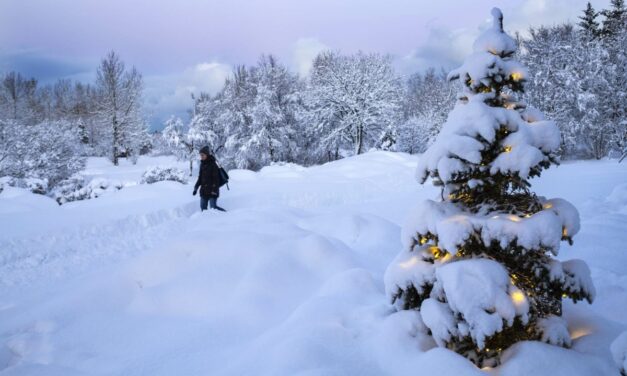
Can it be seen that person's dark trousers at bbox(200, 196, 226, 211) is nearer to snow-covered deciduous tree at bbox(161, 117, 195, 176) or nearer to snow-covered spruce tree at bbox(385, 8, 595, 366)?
snow-covered spruce tree at bbox(385, 8, 595, 366)

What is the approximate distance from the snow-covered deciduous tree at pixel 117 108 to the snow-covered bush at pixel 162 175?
22.7 metres

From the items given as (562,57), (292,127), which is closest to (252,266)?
(292,127)

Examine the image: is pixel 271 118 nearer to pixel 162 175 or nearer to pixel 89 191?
pixel 162 175

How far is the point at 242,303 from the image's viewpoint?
4.61 meters

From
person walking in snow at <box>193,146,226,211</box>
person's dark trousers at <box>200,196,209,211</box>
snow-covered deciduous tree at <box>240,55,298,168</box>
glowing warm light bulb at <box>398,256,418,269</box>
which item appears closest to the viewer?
glowing warm light bulb at <box>398,256,418,269</box>

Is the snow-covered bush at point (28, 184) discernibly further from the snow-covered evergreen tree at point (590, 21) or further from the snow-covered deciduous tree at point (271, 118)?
the snow-covered evergreen tree at point (590, 21)

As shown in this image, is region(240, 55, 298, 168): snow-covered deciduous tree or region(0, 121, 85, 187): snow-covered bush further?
region(240, 55, 298, 168): snow-covered deciduous tree

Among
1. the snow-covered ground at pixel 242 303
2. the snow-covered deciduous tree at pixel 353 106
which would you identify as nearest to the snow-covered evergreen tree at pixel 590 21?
the snow-covered deciduous tree at pixel 353 106

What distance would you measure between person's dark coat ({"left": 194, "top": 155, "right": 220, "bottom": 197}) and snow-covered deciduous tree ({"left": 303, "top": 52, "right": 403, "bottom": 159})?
22.6 m

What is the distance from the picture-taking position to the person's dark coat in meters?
10.8

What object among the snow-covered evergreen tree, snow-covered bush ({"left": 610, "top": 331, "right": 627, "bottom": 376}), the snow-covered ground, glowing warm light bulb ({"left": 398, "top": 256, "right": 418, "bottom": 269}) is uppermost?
the snow-covered evergreen tree

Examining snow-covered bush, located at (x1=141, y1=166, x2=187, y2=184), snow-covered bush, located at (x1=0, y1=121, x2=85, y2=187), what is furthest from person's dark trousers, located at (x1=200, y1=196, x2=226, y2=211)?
snow-covered bush, located at (x1=0, y1=121, x2=85, y2=187)

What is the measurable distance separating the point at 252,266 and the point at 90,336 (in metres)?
2.11

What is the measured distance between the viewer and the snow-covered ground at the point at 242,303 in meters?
3.03
